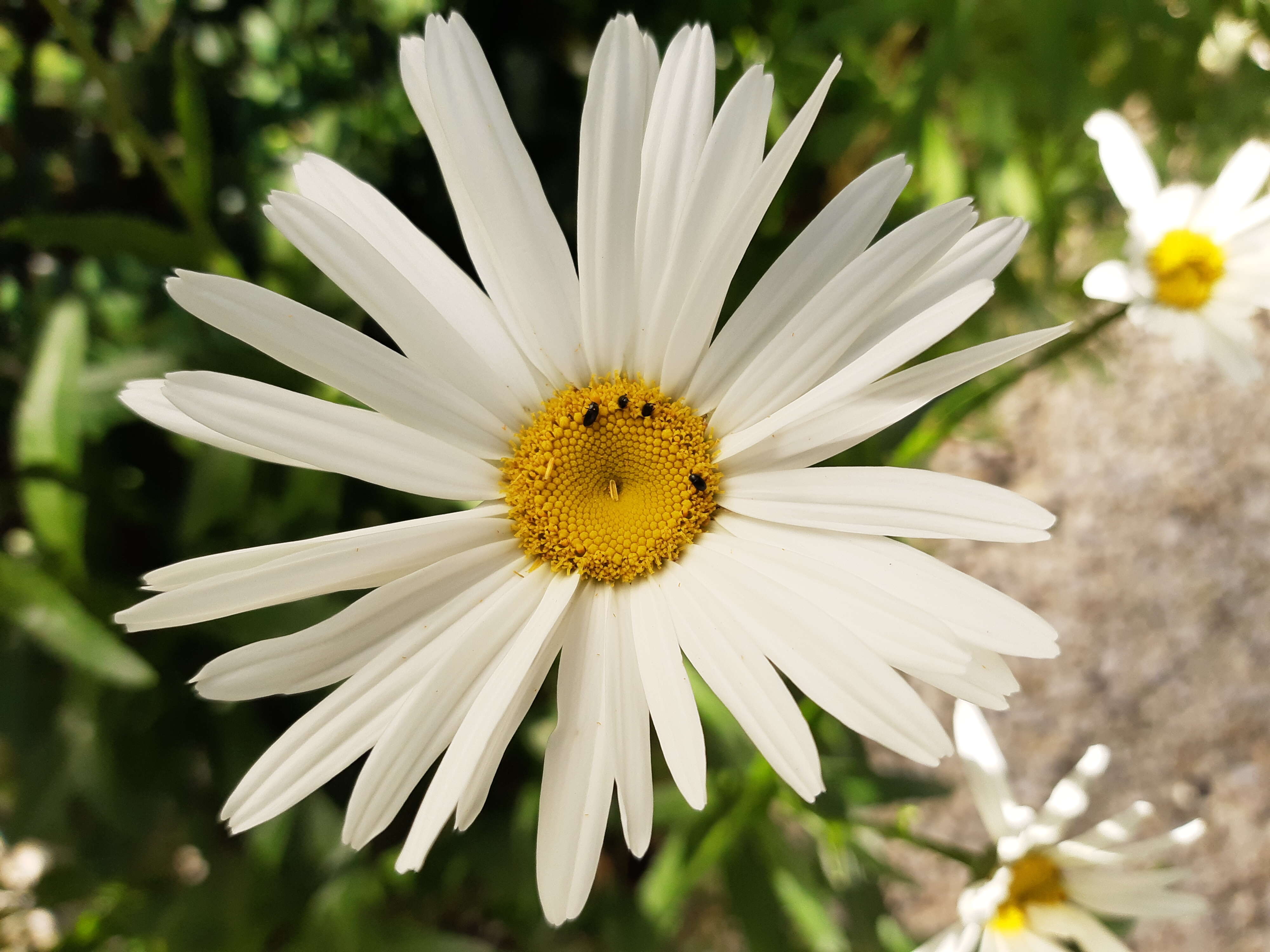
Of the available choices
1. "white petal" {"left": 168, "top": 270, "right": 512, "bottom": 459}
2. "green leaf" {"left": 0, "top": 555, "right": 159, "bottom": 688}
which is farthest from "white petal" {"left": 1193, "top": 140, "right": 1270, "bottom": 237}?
"green leaf" {"left": 0, "top": 555, "right": 159, "bottom": 688}

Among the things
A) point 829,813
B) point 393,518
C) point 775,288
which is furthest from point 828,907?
point 775,288

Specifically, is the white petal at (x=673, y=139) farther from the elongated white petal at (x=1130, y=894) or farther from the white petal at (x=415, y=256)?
the elongated white petal at (x=1130, y=894)

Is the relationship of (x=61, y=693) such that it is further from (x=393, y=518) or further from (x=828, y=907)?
(x=828, y=907)

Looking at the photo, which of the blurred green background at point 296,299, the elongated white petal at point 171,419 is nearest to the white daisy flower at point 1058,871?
the blurred green background at point 296,299

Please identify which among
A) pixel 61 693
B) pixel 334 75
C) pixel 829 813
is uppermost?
pixel 334 75

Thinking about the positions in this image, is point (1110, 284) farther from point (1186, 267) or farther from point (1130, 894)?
point (1130, 894)

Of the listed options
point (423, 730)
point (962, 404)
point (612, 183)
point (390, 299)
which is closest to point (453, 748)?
point (423, 730)

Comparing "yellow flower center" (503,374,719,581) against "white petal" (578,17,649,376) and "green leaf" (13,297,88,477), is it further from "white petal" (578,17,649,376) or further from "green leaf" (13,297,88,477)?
"green leaf" (13,297,88,477)
